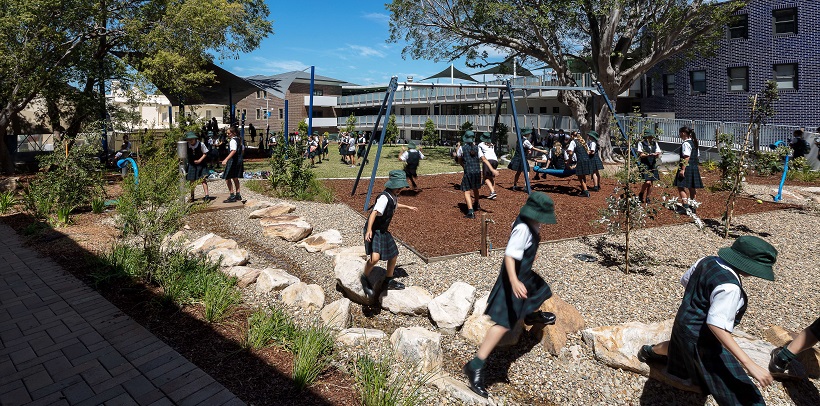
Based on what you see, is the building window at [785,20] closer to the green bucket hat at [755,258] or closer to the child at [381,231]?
the child at [381,231]

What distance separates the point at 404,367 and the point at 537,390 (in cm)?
106

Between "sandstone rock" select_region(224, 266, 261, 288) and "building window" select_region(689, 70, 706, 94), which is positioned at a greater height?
"building window" select_region(689, 70, 706, 94)

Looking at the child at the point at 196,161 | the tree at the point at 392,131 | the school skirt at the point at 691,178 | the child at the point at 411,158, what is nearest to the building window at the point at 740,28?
the school skirt at the point at 691,178

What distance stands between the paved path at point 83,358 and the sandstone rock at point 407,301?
201 centimetres

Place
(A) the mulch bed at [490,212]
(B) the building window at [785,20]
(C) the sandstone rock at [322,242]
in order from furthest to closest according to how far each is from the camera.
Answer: (B) the building window at [785,20] < (A) the mulch bed at [490,212] < (C) the sandstone rock at [322,242]

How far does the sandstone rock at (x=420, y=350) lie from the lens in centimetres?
407

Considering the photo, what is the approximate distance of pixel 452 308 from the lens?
16.0 feet

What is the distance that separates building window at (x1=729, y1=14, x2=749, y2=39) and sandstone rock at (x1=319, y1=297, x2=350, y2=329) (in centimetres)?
2560

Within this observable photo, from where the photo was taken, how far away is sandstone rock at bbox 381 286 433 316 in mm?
5145

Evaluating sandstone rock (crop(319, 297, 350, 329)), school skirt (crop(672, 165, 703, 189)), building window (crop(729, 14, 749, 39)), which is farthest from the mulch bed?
building window (crop(729, 14, 749, 39))

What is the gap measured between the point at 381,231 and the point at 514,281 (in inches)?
77.3

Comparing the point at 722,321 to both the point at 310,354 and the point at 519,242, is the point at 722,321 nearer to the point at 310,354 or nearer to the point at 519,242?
the point at 519,242

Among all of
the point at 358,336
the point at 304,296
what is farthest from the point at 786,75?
the point at 358,336

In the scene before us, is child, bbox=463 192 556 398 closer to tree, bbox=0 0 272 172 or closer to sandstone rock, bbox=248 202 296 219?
sandstone rock, bbox=248 202 296 219
